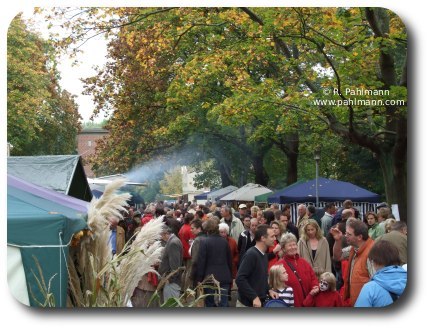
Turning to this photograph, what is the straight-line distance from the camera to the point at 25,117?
7.93m

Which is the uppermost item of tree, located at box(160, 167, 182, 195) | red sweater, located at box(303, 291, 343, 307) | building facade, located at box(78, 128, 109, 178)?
building facade, located at box(78, 128, 109, 178)

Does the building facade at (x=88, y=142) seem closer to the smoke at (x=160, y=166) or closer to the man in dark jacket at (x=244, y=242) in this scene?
the smoke at (x=160, y=166)

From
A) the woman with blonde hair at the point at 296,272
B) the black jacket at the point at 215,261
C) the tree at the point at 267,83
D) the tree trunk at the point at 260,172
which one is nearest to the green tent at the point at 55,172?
the tree at the point at 267,83

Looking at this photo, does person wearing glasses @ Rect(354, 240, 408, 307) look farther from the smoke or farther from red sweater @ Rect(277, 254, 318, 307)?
the smoke

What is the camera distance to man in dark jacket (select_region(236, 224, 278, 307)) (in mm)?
7973

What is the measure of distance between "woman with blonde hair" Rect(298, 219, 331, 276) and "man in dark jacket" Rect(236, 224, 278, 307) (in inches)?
32.9

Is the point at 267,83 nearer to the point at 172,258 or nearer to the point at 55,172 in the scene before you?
the point at 172,258

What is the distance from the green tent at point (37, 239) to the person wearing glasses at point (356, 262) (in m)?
2.42

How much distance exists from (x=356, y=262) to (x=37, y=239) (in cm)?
291

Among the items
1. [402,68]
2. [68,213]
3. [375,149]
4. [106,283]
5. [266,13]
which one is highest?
[266,13]

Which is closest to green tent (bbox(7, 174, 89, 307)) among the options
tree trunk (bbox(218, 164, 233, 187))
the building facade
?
the building facade
